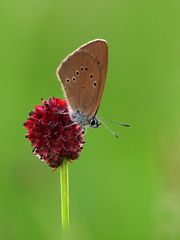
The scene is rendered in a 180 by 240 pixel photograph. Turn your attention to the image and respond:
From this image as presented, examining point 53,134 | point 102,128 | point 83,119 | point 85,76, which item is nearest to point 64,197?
point 53,134

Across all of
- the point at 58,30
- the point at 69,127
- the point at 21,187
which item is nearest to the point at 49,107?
the point at 69,127

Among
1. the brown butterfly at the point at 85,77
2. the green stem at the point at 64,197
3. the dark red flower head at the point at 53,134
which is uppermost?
the brown butterfly at the point at 85,77

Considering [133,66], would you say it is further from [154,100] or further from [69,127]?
[69,127]

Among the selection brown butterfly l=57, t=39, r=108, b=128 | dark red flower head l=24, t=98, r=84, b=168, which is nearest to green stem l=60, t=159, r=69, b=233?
dark red flower head l=24, t=98, r=84, b=168

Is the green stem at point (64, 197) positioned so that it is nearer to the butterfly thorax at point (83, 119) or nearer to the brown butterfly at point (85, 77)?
the butterfly thorax at point (83, 119)

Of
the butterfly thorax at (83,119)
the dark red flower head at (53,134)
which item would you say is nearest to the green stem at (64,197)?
the dark red flower head at (53,134)

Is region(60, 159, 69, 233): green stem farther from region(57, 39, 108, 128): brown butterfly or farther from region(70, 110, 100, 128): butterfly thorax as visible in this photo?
region(57, 39, 108, 128): brown butterfly

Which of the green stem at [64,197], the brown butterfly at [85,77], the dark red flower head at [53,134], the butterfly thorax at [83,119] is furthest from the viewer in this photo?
the brown butterfly at [85,77]
